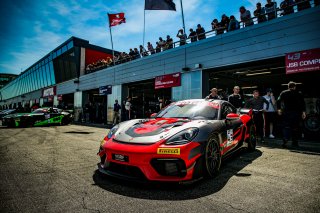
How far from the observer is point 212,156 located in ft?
9.58

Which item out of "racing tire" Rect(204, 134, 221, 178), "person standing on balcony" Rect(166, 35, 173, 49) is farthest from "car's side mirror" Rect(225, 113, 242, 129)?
"person standing on balcony" Rect(166, 35, 173, 49)

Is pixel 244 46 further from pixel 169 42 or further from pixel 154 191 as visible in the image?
pixel 154 191

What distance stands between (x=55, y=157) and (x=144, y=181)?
8.68 ft

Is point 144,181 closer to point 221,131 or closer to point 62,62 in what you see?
point 221,131

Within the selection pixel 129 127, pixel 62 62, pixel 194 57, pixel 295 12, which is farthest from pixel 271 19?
pixel 62 62

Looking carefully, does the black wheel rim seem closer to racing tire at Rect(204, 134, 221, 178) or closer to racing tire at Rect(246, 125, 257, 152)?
racing tire at Rect(204, 134, 221, 178)

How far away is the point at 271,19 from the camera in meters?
9.20

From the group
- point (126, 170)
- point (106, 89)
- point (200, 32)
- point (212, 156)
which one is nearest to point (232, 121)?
point (212, 156)

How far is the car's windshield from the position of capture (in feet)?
11.6

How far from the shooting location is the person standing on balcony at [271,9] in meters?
8.88

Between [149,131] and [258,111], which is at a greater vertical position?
[258,111]

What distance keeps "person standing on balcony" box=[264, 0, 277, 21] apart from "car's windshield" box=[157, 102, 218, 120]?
24.2 ft

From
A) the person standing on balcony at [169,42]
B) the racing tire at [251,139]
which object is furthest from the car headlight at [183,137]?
the person standing on balcony at [169,42]

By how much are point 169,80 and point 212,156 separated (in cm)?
1092
